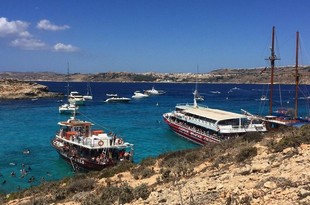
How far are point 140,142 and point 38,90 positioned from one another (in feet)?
285

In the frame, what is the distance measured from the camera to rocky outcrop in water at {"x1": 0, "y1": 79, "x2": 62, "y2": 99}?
116 meters

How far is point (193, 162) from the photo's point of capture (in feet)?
63.5

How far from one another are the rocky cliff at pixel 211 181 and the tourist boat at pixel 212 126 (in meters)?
20.3

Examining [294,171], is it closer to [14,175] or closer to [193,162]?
[193,162]

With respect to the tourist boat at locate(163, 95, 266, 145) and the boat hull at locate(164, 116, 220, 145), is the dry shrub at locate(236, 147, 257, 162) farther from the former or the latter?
the tourist boat at locate(163, 95, 266, 145)

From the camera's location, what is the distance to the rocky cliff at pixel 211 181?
1022 cm

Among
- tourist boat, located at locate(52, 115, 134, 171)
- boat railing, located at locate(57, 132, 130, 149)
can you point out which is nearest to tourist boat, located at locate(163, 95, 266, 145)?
tourist boat, located at locate(52, 115, 134, 171)

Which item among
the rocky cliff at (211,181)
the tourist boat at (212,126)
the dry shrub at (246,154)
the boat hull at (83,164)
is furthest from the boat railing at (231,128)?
the dry shrub at (246,154)

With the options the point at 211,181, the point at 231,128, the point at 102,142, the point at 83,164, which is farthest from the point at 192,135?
the point at 211,181

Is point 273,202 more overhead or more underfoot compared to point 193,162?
more overhead

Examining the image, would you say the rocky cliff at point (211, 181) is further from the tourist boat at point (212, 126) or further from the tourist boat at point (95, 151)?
the tourist boat at point (212, 126)

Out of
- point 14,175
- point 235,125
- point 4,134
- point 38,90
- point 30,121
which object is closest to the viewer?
point 14,175

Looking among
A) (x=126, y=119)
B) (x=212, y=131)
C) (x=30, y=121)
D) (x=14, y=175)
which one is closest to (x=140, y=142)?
(x=212, y=131)

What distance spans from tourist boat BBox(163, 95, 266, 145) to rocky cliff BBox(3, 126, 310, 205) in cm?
2028
